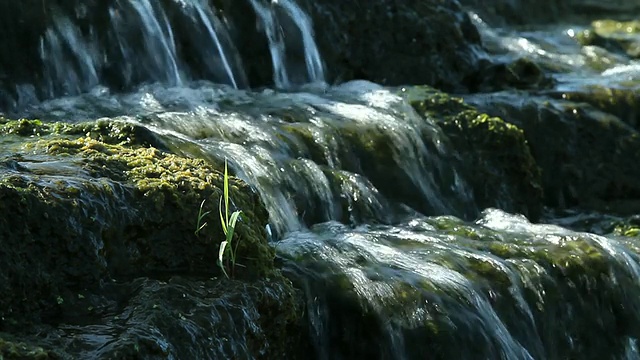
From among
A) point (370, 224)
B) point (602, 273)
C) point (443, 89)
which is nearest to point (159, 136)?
point (370, 224)

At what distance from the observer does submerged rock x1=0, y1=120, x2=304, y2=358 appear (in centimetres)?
337

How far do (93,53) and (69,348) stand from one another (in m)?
4.50

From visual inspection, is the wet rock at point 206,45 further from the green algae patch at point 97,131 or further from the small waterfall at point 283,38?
the green algae patch at point 97,131

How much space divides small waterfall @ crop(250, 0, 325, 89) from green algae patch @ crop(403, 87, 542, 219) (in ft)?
3.93

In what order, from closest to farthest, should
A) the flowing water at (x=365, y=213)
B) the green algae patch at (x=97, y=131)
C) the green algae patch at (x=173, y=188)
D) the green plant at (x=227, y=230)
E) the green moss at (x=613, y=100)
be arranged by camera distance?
the green plant at (x=227, y=230) → the green algae patch at (x=173, y=188) → the flowing water at (x=365, y=213) → the green algae patch at (x=97, y=131) → the green moss at (x=613, y=100)

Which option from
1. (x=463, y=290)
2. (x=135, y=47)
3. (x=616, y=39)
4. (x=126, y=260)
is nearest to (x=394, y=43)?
(x=135, y=47)

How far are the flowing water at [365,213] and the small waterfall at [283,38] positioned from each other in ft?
0.04

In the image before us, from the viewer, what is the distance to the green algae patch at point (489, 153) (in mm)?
7684

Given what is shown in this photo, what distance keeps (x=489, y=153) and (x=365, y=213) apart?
1.90 m

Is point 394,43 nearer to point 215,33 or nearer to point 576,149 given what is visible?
point 576,149

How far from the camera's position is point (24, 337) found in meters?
3.24

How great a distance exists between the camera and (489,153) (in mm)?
7809

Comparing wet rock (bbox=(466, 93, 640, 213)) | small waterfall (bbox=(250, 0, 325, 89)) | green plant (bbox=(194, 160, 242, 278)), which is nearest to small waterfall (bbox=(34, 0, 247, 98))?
small waterfall (bbox=(250, 0, 325, 89))

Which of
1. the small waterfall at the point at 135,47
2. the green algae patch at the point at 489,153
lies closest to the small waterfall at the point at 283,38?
the small waterfall at the point at 135,47
